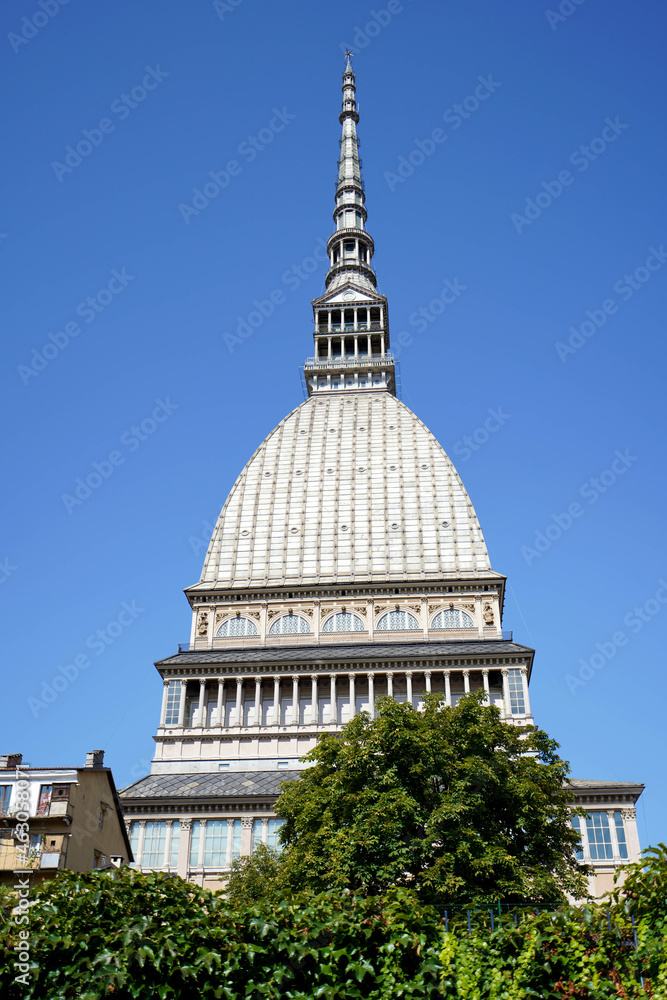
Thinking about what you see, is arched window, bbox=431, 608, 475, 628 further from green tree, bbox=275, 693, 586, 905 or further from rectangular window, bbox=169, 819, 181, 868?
green tree, bbox=275, 693, 586, 905

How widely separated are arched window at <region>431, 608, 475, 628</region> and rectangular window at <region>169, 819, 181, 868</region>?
2585 cm

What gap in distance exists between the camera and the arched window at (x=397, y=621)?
76000 mm

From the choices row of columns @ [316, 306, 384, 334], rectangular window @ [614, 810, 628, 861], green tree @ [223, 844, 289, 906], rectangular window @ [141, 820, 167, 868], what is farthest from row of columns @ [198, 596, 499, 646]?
row of columns @ [316, 306, 384, 334]

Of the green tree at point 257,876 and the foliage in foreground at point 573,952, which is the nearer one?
the foliage in foreground at point 573,952

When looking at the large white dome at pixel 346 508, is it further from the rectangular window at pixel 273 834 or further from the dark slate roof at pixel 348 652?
the rectangular window at pixel 273 834

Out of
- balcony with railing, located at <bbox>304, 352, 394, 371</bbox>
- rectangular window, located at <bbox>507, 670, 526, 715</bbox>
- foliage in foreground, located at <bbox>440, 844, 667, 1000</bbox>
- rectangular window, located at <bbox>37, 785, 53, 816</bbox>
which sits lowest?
foliage in foreground, located at <bbox>440, 844, 667, 1000</bbox>

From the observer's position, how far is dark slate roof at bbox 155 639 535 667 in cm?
6938

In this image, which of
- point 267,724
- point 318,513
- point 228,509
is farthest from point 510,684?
point 228,509

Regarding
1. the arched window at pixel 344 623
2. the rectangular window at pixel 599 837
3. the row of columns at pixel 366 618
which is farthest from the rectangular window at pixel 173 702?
the rectangular window at pixel 599 837

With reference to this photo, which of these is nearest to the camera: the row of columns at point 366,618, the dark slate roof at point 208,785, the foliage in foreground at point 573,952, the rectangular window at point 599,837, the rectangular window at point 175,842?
the foliage in foreground at point 573,952

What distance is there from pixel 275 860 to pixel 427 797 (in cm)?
1148

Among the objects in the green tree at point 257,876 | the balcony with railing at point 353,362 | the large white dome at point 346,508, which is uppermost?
the balcony with railing at point 353,362

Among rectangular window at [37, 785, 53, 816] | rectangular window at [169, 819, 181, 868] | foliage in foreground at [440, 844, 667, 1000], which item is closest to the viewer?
foliage in foreground at [440, 844, 667, 1000]

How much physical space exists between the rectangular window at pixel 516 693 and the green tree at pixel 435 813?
27451 mm
